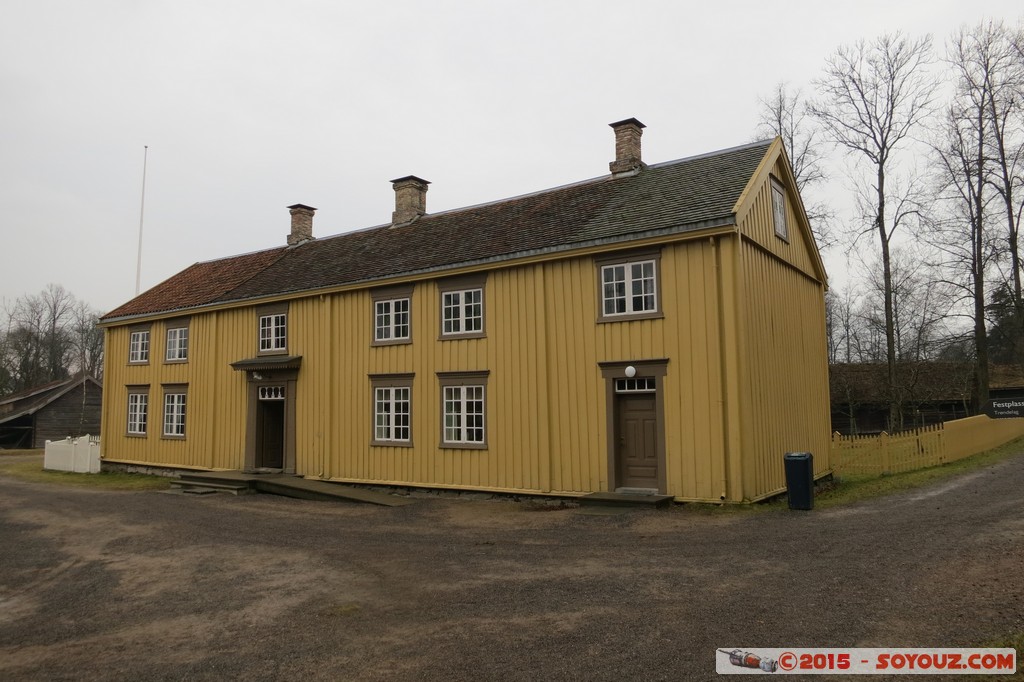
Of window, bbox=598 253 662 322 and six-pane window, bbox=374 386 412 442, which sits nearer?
window, bbox=598 253 662 322

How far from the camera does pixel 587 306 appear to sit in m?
14.1

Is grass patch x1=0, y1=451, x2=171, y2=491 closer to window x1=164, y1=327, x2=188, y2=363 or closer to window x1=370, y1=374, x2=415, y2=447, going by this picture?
window x1=164, y1=327, x2=188, y2=363

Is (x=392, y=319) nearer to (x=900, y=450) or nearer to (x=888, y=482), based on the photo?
(x=888, y=482)

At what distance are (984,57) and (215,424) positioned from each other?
98.4 feet

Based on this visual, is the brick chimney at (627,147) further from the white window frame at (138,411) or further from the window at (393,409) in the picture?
the white window frame at (138,411)

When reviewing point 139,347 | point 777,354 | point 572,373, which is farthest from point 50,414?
point 777,354

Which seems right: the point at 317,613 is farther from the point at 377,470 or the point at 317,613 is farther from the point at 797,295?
the point at 797,295

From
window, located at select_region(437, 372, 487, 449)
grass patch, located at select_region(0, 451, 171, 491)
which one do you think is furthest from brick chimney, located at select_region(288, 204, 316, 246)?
window, located at select_region(437, 372, 487, 449)

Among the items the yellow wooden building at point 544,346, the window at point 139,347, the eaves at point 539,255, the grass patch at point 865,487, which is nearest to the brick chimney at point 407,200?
the yellow wooden building at point 544,346

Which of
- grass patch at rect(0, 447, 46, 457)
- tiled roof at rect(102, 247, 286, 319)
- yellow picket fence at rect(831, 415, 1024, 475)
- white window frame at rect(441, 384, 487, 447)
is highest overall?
tiled roof at rect(102, 247, 286, 319)

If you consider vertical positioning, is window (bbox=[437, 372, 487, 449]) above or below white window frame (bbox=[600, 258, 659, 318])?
below

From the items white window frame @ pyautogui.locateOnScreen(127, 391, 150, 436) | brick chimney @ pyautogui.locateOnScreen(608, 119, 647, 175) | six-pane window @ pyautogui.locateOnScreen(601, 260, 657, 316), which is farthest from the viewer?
white window frame @ pyautogui.locateOnScreen(127, 391, 150, 436)

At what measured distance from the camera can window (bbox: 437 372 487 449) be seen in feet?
50.9

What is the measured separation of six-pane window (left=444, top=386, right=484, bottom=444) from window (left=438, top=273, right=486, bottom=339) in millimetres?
1254
